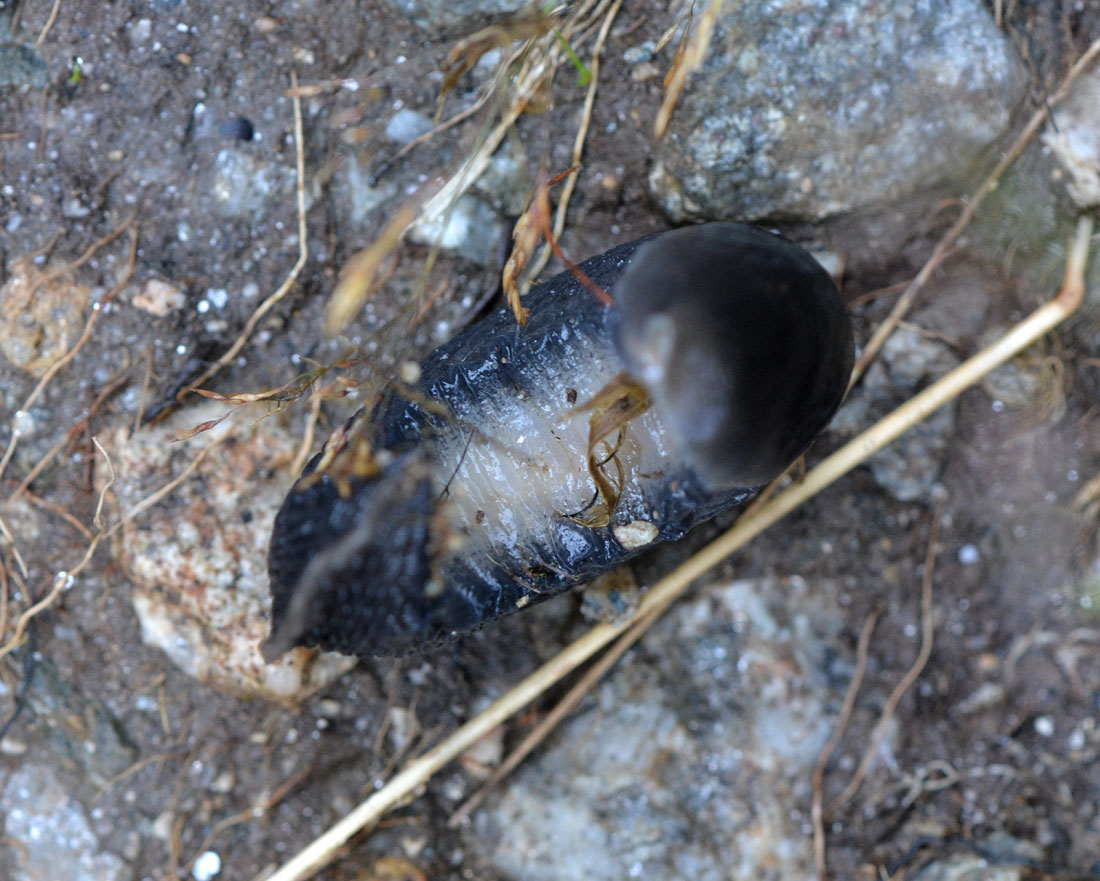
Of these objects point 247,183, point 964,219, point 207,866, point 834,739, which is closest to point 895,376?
point 964,219

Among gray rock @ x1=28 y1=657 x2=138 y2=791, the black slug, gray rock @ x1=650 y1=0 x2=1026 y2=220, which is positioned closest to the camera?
the black slug

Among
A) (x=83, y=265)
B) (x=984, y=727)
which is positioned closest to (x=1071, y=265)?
(x=984, y=727)

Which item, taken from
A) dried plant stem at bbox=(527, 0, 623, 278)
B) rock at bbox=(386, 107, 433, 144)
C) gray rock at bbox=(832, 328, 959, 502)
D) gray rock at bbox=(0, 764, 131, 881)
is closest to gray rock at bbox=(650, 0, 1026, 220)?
dried plant stem at bbox=(527, 0, 623, 278)

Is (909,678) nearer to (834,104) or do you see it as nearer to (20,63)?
(834,104)

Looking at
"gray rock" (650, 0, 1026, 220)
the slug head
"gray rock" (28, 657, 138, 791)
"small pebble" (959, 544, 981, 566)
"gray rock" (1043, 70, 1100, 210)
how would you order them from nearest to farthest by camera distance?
the slug head
"gray rock" (650, 0, 1026, 220)
"gray rock" (1043, 70, 1100, 210)
"gray rock" (28, 657, 138, 791)
"small pebble" (959, 544, 981, 566)

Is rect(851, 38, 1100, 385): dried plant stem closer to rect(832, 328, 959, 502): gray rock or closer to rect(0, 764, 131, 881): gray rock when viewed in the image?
rect(832, 328, 959, 502): gray rock

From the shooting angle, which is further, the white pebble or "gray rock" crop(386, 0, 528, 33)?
the white pebble
